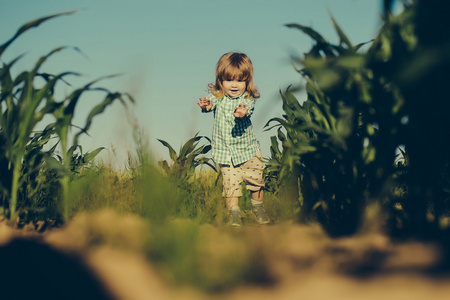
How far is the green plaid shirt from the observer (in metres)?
3.64

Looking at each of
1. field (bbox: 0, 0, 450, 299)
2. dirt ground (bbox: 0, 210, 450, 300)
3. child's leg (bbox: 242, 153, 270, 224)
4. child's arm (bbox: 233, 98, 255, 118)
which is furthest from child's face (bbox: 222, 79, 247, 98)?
dirt ground (bbox: 0, 210, 450, 300)

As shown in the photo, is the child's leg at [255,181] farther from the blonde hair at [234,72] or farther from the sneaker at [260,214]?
the blonde hair at [234,72]

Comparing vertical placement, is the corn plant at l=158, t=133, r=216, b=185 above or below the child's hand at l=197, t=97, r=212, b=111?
below

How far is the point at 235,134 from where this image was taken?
3.64m

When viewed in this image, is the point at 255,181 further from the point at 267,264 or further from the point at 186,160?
the point at 267,264

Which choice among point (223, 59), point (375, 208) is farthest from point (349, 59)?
point (223, 59)

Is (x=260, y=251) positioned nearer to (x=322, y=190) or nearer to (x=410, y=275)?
(x=410, y=275)

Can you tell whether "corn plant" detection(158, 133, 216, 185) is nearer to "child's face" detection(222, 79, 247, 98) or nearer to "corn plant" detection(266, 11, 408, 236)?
"child's face" detection(222, 79, 247, 98)

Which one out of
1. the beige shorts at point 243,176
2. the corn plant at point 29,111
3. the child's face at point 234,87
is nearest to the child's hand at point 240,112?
the child's face at point 234,87

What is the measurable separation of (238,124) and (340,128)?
1870mm

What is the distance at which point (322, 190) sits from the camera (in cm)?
229

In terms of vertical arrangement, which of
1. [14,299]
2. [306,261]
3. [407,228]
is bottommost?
[14,299]

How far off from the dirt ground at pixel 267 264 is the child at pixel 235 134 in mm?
1728

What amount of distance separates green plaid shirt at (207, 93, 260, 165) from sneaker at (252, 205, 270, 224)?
0.47 metres
